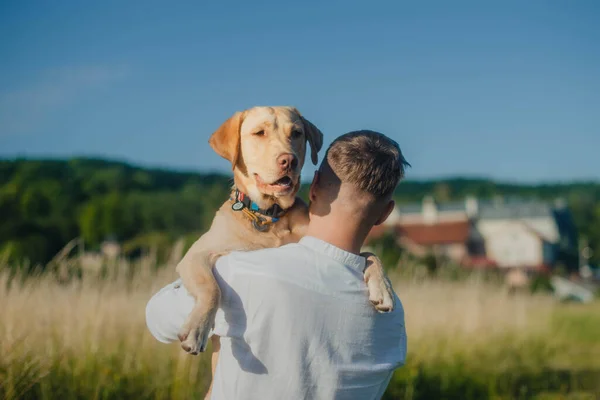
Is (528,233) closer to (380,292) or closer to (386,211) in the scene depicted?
(386,211)

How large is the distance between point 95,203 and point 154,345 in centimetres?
1557

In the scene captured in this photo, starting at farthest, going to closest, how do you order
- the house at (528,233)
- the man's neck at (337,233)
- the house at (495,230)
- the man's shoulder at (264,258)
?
the house at (528,233)
the house at (495,230)
the man's neck at (337,233)
the man's shoulder at (264,258)

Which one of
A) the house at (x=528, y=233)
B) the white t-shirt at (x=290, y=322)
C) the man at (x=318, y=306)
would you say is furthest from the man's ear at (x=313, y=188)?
the house at (x=528, y=233)

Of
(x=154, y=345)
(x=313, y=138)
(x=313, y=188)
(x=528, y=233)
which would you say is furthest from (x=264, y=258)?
(x=528, y=233)

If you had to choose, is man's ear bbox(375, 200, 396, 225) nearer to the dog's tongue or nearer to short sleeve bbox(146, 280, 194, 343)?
short sleeve bbox(146, 280, 194, 343)

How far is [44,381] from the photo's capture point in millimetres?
4426

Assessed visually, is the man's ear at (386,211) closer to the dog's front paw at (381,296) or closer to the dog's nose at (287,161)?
the dog's front paw at (381,296)

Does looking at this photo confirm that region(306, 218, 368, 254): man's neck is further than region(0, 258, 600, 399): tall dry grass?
No

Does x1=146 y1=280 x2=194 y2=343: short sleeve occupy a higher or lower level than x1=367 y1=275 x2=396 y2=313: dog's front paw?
lower

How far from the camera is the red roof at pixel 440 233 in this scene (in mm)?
57969

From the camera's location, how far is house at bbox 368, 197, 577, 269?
58531mm

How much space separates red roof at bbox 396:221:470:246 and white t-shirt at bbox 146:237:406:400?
2182 inches

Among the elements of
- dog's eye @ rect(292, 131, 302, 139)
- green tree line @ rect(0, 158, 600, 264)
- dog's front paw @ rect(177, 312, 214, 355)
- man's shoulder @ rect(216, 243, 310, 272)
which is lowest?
green tree line @ rect(0, 158, 600, 264)

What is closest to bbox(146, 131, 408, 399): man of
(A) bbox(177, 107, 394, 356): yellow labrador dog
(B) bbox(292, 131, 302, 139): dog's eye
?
(A) bbox(177, 107, 394, 356): yellow labrador dog
